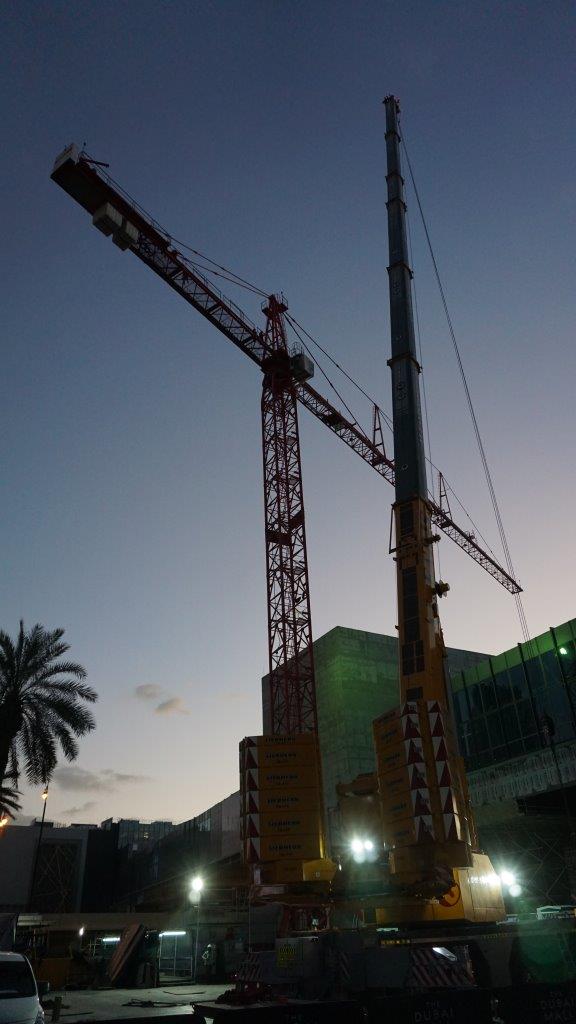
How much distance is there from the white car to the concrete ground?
2.81 meters

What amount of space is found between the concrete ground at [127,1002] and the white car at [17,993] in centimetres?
281

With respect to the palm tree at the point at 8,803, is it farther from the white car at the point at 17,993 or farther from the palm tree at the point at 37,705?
the white car at the point at 17,993

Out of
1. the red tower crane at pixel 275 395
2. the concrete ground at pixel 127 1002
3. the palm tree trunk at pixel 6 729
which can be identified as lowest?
the concrete ground at pixel 127 1002

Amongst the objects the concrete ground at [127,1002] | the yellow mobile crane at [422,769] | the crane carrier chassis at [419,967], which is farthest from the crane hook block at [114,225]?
the crane carrier chassis at [419,967]

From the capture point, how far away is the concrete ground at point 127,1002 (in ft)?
48.5

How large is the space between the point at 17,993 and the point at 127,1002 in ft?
33.6

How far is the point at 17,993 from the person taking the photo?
9.48 metres

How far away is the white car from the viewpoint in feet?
29.7

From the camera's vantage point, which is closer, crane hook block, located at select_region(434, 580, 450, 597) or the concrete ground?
the concrete ground

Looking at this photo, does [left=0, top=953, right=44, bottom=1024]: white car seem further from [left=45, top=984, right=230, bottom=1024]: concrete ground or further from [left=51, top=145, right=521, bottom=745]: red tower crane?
[left=51, top=145, right=521, bottom=745]: red tower crane

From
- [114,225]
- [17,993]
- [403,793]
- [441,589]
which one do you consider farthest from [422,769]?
[114,225]

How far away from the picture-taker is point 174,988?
22.8m

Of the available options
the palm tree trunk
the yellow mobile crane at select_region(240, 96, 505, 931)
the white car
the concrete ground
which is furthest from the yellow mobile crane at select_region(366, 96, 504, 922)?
the palm tree trunk

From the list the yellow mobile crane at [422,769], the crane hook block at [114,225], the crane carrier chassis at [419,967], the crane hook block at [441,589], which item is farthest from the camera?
the crane hook block at [114,225]
